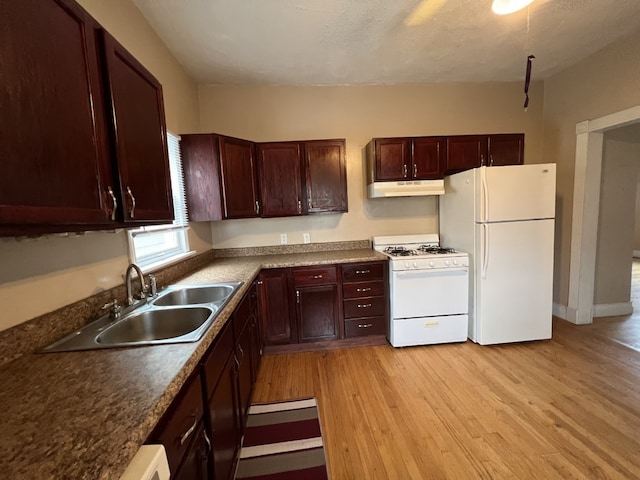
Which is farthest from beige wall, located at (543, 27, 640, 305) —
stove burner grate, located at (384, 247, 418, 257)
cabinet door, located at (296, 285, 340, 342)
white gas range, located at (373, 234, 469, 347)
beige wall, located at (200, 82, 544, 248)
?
cabinet door, located at (296, 285, 340, 342)

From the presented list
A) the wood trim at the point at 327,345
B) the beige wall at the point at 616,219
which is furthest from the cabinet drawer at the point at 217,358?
the beige wall at the point at 616,219

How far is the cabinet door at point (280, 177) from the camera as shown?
284cm

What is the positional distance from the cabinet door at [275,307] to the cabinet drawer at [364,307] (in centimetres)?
60

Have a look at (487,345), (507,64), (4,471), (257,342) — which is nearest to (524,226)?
(487,345)

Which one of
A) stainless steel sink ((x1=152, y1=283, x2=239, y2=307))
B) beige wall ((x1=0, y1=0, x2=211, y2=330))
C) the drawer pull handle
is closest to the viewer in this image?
the drawer pull handle

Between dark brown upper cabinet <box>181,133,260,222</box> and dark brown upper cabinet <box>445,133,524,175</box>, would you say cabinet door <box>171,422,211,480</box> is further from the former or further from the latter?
dark brown upper cabinet <box>445,133,524,175</box>

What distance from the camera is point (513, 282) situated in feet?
8.80

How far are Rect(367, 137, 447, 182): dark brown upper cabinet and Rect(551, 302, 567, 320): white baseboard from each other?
7.19ft

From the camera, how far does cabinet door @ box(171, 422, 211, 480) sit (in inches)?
34.3

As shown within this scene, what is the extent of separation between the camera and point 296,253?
10.7 feet

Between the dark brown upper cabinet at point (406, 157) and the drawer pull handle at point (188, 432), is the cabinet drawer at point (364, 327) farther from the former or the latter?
the drawer pull handle at point (188, 432)

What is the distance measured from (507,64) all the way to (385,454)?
12.0ft

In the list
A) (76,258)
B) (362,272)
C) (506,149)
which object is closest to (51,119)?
(76,258)

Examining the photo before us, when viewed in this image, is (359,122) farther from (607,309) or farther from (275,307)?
(607,309)
